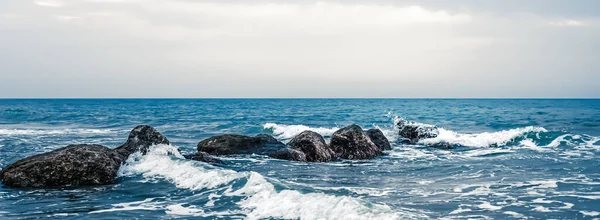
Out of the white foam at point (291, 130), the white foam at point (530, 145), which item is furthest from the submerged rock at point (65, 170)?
the white foam at point (291, 130)

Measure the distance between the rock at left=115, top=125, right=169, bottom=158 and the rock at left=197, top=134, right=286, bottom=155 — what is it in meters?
1.91

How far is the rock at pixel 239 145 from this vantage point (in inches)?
758

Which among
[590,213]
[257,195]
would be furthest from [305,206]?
[590,213]

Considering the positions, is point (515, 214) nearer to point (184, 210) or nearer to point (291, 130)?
point (184, 210)

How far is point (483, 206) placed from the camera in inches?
415

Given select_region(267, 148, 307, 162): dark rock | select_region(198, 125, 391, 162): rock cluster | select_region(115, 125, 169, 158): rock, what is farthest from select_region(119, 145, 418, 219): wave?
select_region(267, 148, 307, 162): dark rock

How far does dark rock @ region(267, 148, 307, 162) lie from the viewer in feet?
59.0

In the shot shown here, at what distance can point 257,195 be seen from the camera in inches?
439

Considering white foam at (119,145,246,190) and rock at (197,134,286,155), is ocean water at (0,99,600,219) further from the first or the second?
rock at (197,134,286,155)

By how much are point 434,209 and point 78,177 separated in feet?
30.1

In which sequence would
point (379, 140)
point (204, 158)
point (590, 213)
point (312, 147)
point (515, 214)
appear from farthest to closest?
point (379, 140) → point (312, 147) → point (204, 158) → point (590, 213) → point (515, 214)

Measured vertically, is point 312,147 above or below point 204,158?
above

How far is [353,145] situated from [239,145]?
14.7 feet

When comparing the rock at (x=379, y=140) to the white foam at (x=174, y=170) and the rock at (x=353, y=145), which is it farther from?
the white foam at (x=174, y=170)
